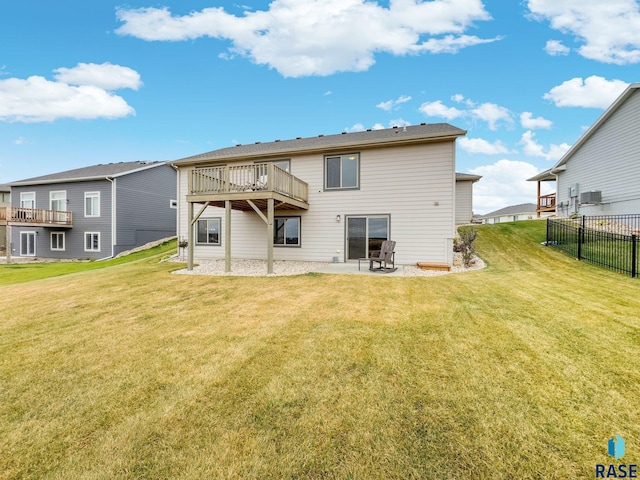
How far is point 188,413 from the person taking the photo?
2475mm

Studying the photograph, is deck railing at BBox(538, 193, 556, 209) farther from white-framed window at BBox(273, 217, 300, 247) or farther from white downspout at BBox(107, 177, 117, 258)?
white downspout at BBox(107, 177, 117, 258)

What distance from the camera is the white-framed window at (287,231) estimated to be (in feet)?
41.1

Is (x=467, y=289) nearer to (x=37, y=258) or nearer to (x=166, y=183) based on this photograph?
(x=166, y=183)

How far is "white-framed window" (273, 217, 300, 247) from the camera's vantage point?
493 inches

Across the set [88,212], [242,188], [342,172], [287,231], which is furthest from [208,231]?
[88,212]

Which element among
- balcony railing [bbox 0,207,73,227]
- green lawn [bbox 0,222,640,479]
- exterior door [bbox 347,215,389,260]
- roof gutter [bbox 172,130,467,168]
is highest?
roof gutter [bbox 172,130,467,168]

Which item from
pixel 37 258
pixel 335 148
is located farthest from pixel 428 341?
pixel 37 258

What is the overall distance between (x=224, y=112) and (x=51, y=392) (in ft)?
75.0

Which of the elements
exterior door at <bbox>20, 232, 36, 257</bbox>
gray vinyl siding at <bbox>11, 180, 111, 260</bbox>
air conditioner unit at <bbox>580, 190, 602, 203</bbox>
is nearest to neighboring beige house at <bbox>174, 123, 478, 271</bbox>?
gray vinyl siding at <bbox>11, 180, 111, 260</bbox>

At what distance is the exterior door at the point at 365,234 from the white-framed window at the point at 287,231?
7.87 feet

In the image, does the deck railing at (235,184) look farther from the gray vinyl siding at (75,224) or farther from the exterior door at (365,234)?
the gray vinyl siding at (75,224)

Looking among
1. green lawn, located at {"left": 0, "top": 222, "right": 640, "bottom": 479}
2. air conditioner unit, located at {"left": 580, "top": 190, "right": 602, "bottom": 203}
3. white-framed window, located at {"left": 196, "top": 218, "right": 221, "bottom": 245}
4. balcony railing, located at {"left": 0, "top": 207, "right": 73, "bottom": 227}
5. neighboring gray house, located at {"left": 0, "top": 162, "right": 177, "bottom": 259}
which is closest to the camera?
green lawn, located at {"left": 0, "top": 222, "right": 640, "bottom": 479}

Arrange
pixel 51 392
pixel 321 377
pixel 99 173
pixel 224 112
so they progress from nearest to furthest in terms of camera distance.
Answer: pixel 51 392, pixel 321 377, pixel 99 173, pixel 224 112

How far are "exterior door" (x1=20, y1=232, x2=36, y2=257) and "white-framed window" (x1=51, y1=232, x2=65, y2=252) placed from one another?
1825 mm
